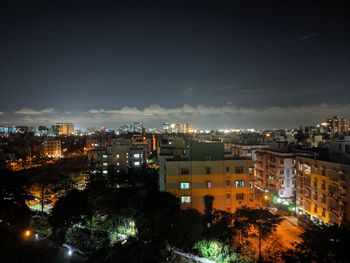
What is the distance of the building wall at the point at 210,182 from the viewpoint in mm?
18469

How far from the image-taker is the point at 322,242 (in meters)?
8.88

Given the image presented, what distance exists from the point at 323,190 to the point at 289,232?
3.49 metres

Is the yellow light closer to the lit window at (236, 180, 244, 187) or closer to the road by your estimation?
the lit window at (236, 180, 244, 187)

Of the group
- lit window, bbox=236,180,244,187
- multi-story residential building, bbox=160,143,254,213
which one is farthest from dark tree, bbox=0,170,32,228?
lit window, bbox=236,180,244,187

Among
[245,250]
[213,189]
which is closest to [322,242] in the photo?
[245,250]

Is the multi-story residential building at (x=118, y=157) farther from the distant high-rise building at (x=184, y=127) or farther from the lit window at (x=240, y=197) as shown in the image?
the distant high-rise building at (x=184, y=127)

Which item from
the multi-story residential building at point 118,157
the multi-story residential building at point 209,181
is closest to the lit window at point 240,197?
the multi-story residential building at point 209,181

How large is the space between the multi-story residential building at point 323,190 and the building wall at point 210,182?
4.84 meters

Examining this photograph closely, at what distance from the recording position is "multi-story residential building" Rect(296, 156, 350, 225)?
58.7 ft

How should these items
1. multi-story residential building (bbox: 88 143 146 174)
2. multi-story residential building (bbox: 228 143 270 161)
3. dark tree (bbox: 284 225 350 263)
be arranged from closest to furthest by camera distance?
dark tree (bbox: 284 225 350 263) → multi-story residential building (bbox: 228 143 270 161) → multi-story residential building (bbox: 88 143 146 174)

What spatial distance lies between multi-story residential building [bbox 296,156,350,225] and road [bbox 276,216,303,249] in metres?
1.34

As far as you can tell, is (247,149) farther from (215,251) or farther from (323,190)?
(215,251)

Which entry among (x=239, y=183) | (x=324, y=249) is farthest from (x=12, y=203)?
(x=324, y=249)

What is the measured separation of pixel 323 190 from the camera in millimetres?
19969
